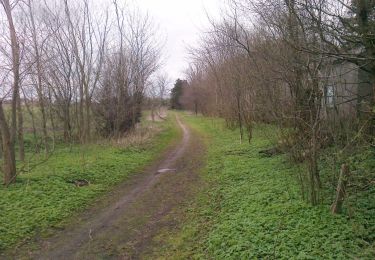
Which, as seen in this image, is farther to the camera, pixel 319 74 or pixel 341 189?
pixel 319 74

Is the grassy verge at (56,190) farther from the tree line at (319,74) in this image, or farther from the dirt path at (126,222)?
the tree line at (319,74)

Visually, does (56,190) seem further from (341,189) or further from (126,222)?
(341,189)

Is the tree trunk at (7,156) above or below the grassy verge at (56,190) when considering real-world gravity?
above

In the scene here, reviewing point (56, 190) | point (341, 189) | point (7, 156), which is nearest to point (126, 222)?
point (56, 190)

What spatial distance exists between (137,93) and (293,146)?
52.3 feet

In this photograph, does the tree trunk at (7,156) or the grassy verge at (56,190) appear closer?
the grassy verge at (56,190)

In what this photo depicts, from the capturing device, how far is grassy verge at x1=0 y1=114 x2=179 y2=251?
652cm

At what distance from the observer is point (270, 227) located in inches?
215

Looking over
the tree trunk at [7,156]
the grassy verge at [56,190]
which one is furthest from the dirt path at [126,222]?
the tree trunk at [7,156]

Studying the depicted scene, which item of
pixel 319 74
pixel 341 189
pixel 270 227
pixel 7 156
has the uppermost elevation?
pixel 319 74

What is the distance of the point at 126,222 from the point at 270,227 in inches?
120

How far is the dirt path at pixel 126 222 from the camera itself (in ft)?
17.9

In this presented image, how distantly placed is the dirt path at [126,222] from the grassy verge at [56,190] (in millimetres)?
479

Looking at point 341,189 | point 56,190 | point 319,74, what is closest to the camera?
point 341,189
